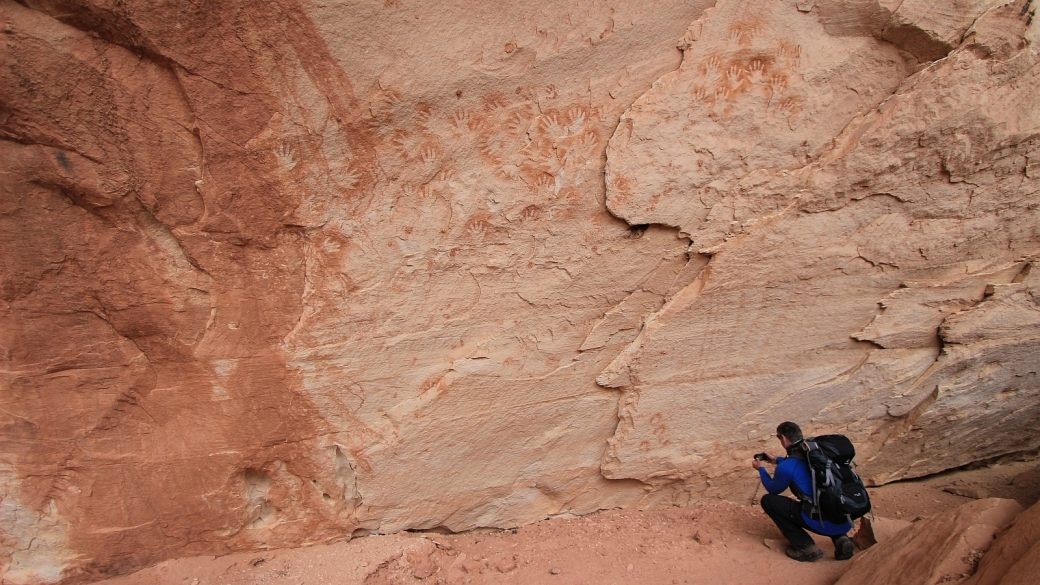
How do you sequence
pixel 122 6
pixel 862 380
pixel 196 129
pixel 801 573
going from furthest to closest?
pixel 862 380 → pixel 801 573 → pixel 196 129 → pixel 122 6

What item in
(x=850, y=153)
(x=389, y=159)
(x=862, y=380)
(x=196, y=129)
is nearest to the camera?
(x=196, y=129)

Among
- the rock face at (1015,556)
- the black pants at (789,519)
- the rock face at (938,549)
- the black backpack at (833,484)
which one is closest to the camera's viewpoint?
the rock face at (1015,556)

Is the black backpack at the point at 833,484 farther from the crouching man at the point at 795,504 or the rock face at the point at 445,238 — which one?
the rock face at the point at 445,238

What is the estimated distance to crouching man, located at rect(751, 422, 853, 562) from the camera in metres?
2.94

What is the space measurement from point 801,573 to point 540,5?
2.77 m

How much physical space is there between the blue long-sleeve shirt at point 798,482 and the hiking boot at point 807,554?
0.14m

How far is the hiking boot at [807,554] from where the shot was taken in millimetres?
3125

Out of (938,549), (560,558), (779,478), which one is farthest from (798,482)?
(560,558)

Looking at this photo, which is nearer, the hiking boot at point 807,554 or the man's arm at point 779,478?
the man's arm at point 779,478

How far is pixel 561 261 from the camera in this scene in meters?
2.85

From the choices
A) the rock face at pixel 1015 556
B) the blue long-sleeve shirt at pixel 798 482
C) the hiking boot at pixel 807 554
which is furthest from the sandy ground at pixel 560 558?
the rock face at pixel 1015 556

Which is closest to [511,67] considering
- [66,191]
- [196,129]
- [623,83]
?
[623,83]

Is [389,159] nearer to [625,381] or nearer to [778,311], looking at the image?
[625,381]

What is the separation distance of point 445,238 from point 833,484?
2025mm
